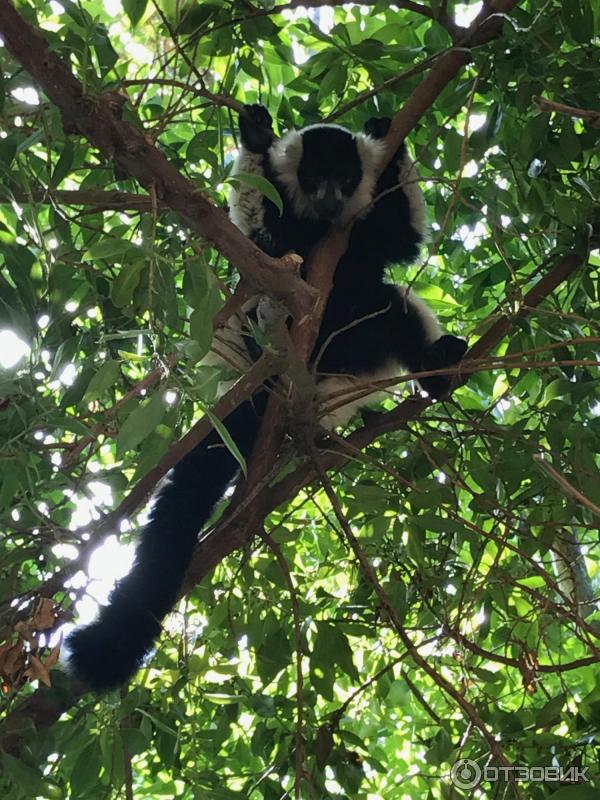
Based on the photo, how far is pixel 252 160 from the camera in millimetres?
3510

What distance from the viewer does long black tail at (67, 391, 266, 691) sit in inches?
90.0

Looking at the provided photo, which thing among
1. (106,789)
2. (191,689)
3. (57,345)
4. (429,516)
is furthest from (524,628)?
(57,345)

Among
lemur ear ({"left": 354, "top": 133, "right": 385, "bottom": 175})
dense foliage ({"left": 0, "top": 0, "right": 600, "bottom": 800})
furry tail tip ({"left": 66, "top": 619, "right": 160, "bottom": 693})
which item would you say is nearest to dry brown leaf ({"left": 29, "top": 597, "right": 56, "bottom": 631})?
dense foliage ({"left": 0, "top": 0, "right": 600, "bottom": 800})

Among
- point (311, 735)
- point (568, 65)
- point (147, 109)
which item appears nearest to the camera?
point (568, 65)

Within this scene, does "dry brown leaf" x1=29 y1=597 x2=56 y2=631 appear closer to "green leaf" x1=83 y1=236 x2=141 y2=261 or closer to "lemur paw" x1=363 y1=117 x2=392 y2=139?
"green leaf" x1=83 y1=236 x2=141 y2=261

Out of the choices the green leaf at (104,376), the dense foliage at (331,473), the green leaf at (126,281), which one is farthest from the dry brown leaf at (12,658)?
the green leaf at (126,281)

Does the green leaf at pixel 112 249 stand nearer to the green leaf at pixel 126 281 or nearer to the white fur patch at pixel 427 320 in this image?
the green leaf at pixel 126 281

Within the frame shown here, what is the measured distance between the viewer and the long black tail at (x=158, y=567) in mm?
2287

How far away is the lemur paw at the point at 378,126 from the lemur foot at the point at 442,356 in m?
0.74

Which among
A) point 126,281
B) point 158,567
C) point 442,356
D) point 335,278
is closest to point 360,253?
point 335,278

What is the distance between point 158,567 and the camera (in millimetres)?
2584

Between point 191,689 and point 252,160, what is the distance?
1.97 metres

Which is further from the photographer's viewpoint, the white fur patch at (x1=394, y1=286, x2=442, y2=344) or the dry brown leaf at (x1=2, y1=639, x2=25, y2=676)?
the white fur patch at (x1=394, y1=286, x2=442, y2=344)

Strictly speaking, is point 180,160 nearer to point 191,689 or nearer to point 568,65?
point 568,65
